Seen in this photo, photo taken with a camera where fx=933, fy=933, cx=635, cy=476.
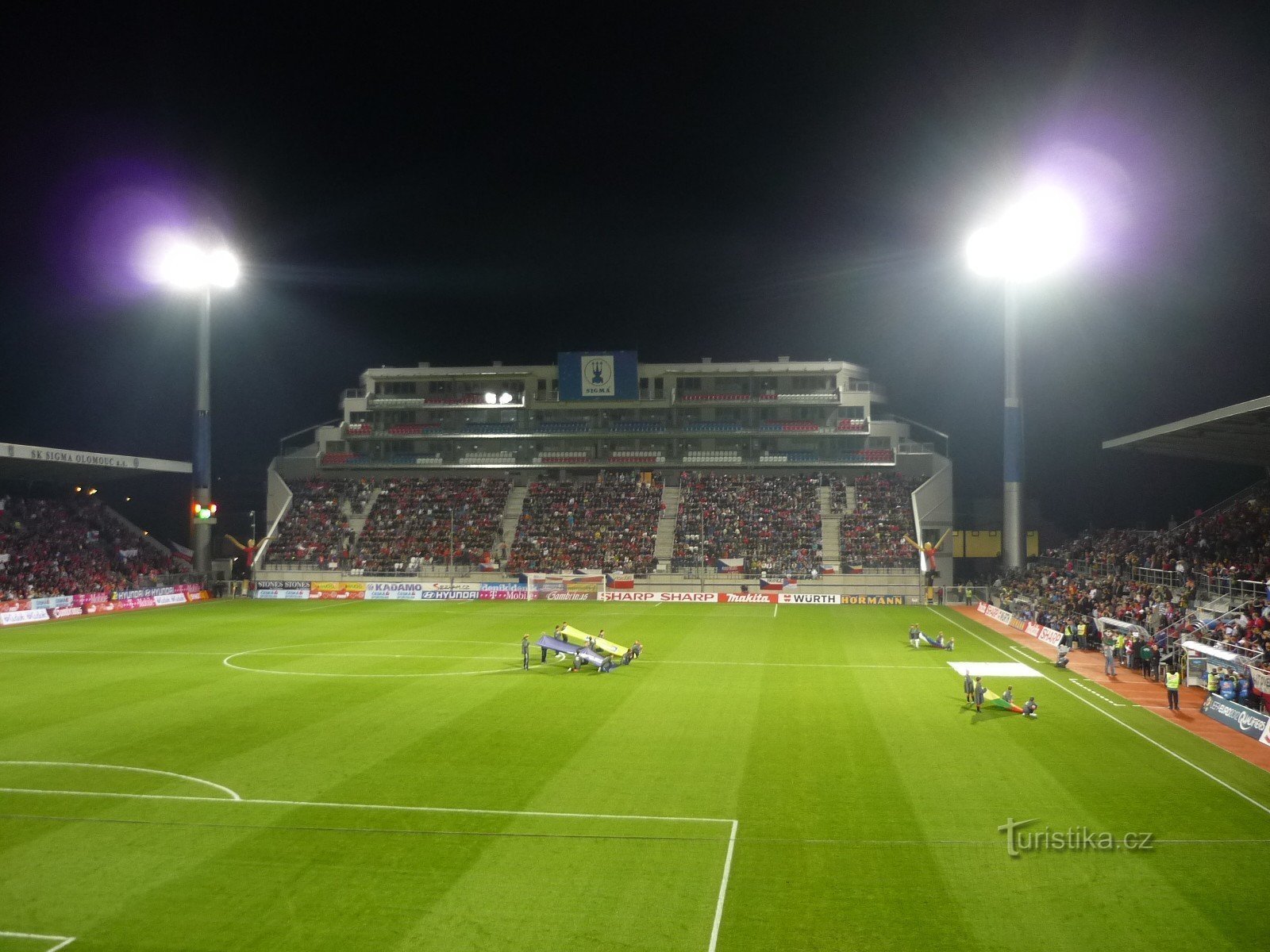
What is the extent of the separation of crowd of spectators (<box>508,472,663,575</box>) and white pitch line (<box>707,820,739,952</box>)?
42.0 meters

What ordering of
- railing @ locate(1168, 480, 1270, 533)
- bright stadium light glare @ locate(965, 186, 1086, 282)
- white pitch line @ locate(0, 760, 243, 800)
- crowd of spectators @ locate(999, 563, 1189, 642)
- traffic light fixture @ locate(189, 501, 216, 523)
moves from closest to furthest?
white pitch line @ locate(0, 760, 243, 800), crowd of spectators @ locate(999, 563, 1189, 642), railing @ locate(1168, 480, 1270, 533), bright stadium light glare @ locate(965, 186, 1086, 282), traffic light fixture @ locate(189, 501, 216, 523)

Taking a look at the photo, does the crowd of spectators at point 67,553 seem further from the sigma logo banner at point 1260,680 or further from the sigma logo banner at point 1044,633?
the sigma logo banner at point 1260,680

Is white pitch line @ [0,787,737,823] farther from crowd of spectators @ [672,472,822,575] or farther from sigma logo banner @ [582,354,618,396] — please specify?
sigma logo banner @ [582,354,618,396]

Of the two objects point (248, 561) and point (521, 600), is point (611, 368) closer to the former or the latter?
point (521, 600)

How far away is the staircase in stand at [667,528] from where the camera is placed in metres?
59.0

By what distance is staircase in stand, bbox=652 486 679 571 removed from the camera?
194ft

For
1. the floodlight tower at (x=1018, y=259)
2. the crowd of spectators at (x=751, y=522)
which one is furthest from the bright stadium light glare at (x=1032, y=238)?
the crowd of spectators at (x=751, y=522)

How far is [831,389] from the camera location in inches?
2685

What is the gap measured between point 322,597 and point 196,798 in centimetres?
4224

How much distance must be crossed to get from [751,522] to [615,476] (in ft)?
41.6

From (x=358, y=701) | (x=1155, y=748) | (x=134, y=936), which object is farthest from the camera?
(x=358, y=701)

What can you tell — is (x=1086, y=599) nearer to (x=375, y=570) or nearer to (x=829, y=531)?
(x=829, y=531)

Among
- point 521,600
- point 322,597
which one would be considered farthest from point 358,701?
point 322,597

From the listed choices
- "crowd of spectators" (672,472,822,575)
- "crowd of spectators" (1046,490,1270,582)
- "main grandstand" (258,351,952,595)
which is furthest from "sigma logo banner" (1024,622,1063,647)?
"crowd of spectators" (672,472,822,575)
